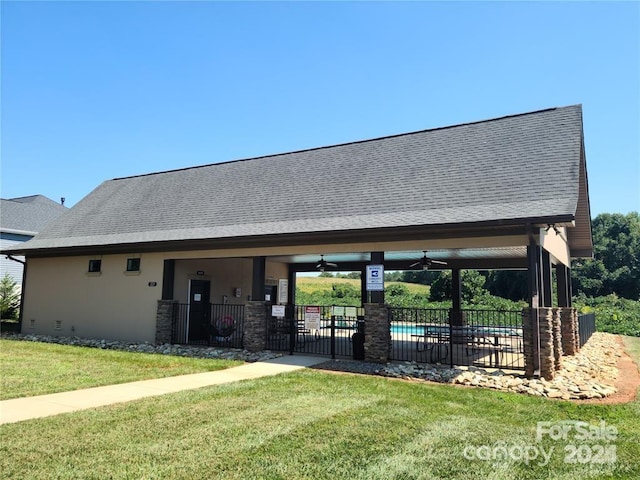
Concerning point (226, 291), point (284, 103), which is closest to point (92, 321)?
point (226, 291)

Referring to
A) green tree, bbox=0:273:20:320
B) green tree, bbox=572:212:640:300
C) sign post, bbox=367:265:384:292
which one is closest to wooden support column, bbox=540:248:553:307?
sign post, bbox=367:265:384:292

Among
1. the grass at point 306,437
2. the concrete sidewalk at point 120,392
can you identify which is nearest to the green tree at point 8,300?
the concrete sidewalk at point 120,392

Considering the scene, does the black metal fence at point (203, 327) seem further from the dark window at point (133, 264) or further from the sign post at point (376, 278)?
the sign post at point (376, 278)

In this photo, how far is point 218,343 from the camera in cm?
1468

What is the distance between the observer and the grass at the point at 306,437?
4.33m

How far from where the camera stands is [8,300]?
74.1 ft

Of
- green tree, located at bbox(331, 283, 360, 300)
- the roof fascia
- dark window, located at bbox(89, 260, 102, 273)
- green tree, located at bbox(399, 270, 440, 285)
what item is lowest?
green tree, located at bbox(331, 283, 360, 300)

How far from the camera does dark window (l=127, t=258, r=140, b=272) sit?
15539 millimetres

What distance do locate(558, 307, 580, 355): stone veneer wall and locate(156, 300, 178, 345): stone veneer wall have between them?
Answer: 13220 millimetres

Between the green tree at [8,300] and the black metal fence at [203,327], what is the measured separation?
42.7 feet

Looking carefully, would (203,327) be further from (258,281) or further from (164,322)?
(258,281)

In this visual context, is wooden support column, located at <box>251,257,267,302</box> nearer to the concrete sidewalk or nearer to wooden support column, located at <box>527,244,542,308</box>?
the concrete sidewalk

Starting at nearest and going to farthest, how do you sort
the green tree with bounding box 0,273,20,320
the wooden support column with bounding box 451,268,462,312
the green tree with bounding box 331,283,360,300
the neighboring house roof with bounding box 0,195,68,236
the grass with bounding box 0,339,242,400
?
the grass with bounding box 0,339,242,400, the wooden support column with bounding box 451,268,462,312, the green tree with bounding box 0,273,20,320, the neighboring house roof with bounding box 0,195,68,236, the green tree with bounding box 331,283,360,300

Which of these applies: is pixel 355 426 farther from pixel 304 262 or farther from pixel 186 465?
pixel 304 262
